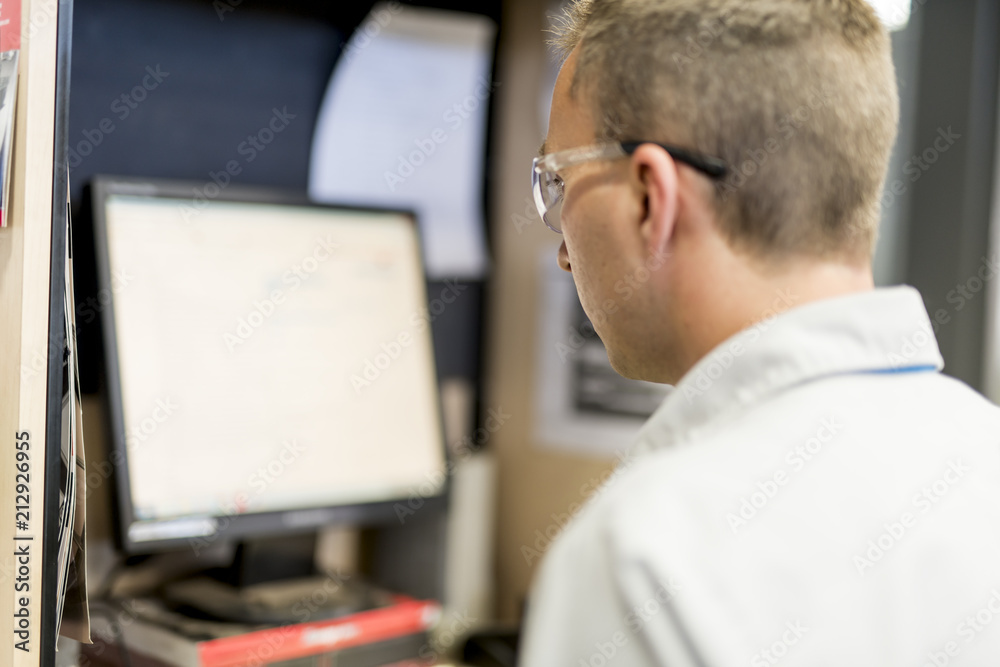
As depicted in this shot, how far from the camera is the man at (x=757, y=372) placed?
46cm

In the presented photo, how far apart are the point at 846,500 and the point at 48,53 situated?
25.1 inches

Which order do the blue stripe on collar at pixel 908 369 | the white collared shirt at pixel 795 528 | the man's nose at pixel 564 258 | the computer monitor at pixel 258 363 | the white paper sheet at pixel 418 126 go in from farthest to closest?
1. the white paper sheet at pixel 418 126
2. the computer monitor at pixel 258 363
3. the man's nose at pixel 564 258
4. the blue stripe on collar at pixel 908 369
5. the white collared shirt at pixel 795 528

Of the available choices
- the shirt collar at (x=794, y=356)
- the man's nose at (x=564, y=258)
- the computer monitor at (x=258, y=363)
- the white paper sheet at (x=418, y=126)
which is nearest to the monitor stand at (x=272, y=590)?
the computer monitor at (x=258, y=363)

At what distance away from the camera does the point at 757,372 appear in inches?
21.5

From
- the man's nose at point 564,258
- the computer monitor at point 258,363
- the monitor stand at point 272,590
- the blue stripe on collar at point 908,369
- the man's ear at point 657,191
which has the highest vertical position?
the man's ear at point 657,191

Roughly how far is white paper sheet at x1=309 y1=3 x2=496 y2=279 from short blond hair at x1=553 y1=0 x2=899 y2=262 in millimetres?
783

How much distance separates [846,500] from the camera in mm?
481

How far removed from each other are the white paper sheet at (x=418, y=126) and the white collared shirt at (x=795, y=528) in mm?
908

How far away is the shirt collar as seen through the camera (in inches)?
21.3

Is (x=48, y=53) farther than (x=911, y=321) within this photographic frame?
Yes

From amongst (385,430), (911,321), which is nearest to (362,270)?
(385,430)

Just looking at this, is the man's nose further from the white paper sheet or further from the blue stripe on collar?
the white paper sheet

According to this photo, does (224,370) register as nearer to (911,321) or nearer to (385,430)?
(385,430)

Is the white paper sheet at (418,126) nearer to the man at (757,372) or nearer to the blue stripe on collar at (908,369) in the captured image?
the man at (757,372)
